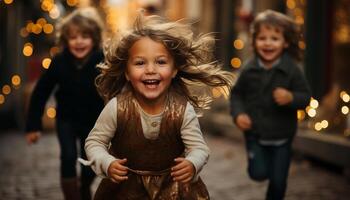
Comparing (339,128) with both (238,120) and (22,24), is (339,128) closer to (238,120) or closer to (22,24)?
(238,120)

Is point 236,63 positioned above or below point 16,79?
above

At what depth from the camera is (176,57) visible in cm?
329

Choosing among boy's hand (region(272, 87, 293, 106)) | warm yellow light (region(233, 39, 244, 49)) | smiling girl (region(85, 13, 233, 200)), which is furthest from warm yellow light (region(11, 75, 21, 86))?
smiling girl (region(85, 13, 233, 200))

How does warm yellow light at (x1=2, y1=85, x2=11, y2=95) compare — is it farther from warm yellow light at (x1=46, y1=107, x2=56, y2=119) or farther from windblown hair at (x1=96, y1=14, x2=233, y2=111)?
windblown hair at (x1=96, y1=14, x2=233, y2=111)

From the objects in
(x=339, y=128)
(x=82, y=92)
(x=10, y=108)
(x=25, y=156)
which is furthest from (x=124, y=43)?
(x=10, y=108)

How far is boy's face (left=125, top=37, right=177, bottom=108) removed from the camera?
122 inches

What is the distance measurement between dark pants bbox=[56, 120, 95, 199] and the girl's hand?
6.15ft

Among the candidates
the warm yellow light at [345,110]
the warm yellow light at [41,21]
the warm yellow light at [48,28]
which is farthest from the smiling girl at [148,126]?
the warm yellow light at [48,28]

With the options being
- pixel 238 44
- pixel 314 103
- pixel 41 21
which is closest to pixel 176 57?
pixel 314 103

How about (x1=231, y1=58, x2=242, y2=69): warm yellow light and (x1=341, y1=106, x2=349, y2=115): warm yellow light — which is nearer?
(x1=341, y1=106, x2=349, y2=115): warm yellow light

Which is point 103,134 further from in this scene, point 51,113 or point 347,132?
point 51,113

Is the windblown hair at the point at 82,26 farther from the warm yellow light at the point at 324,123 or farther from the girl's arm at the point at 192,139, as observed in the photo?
the warm yellow light at the point at 324,123

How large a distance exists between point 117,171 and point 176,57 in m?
0.78

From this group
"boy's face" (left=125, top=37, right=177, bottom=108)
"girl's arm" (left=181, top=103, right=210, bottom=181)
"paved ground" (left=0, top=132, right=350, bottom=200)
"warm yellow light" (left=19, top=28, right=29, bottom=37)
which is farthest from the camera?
"warm yellow light" (left=19, top=28, right=29, bottom=37)
